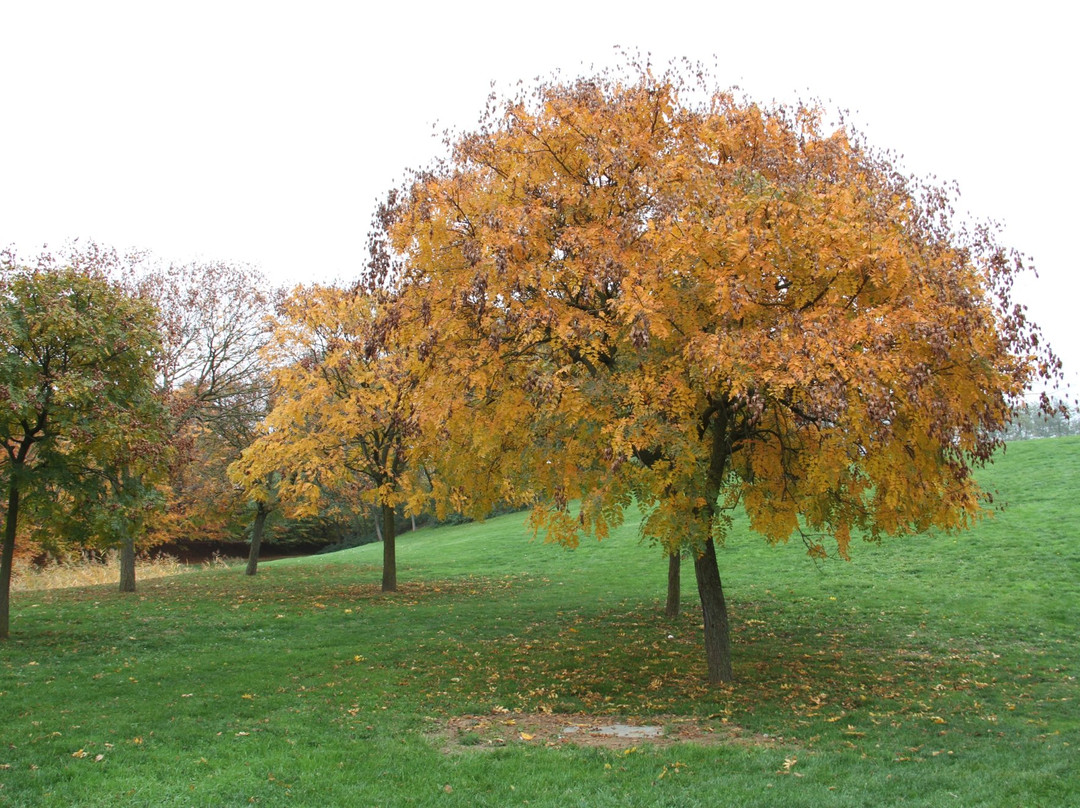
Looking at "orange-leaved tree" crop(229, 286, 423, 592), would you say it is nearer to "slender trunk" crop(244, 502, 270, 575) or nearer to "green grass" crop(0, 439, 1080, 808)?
"green grass" crop(0, 439, 1080, 808)

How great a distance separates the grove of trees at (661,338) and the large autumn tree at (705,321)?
34 mm

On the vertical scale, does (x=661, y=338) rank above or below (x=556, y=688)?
above

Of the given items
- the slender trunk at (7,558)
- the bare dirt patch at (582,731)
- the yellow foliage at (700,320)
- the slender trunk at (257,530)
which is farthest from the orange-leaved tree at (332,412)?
the bare dirt patch at (582,731)

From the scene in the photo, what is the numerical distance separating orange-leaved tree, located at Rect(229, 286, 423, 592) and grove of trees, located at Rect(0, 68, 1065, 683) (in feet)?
14.5

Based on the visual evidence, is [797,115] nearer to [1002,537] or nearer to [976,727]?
[976,727]

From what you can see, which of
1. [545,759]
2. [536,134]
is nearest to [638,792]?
[545,759]

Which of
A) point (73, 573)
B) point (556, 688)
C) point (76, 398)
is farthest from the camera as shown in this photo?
point (73, 573)

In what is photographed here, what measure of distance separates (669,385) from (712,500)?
5.49ft

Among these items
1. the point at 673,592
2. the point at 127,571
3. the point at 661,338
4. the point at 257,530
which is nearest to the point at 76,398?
the point at 661,338

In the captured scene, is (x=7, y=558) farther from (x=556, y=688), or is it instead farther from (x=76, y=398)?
(x=556, y=688)

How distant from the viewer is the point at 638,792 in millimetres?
6285

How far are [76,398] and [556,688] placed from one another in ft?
26.7

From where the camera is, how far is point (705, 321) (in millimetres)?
9133

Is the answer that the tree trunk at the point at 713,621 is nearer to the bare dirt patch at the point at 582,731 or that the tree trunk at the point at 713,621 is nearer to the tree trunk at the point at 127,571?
the bare dirt patch at the point at 582,731
